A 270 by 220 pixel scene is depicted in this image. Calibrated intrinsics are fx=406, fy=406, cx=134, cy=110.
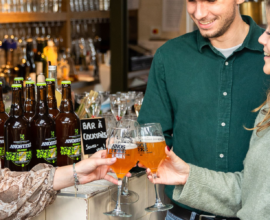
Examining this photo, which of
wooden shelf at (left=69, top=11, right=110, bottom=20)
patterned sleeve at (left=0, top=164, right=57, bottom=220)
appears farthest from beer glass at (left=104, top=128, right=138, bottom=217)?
wooden shelf at (left=69, top=11, right=110, bottom=20)

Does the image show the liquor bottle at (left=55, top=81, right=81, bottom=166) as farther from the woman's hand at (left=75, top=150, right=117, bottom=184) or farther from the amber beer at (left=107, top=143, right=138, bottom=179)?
the amber beer at (left=107, top=143, right=138, bottom=179)

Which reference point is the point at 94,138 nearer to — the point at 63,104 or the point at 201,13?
the point at 63,104

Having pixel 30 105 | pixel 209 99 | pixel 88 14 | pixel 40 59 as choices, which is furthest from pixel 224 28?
pixel 88 14

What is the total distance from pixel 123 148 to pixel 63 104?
408mm

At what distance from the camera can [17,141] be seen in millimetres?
1460

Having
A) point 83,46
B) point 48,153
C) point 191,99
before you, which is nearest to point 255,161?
point 191,99

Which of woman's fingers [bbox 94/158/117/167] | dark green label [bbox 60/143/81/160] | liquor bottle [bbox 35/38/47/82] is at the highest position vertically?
liquor bottle [bbox 35/38/47/82]

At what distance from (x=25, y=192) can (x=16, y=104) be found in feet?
1.13

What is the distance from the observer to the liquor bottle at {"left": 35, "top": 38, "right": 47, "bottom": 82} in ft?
13.0

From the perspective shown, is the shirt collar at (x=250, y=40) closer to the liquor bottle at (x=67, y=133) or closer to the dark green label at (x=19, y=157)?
the liquor bottle at (x=67, y=133)

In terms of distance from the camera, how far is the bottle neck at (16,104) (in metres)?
1.49

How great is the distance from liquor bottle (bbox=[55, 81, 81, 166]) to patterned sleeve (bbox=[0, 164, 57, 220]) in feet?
0.72

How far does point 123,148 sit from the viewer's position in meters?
1.31

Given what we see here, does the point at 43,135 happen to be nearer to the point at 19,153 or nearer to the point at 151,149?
the point at 19,153
